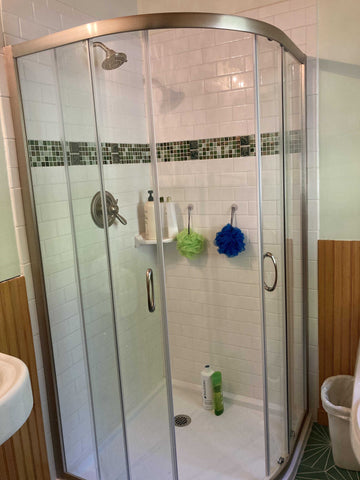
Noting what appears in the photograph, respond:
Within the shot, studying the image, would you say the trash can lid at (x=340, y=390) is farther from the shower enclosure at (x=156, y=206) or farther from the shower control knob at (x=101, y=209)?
the shower control knob at (x=101, y=209)

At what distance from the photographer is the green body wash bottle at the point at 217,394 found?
2473 millimetres

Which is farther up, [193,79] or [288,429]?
[193,79]

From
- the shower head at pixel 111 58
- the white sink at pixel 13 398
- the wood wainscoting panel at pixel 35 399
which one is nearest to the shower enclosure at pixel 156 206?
the shower head at pixel 111 58

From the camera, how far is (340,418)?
197cm

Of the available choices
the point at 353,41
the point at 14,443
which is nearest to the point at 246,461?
the point at 14,443

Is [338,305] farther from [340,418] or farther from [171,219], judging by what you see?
[171,219]

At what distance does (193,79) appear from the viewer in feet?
6.73

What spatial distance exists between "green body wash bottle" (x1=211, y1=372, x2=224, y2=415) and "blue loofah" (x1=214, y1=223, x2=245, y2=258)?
2.49ft

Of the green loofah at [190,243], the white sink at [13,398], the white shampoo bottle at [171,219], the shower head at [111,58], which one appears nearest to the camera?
the white sink at [13,398]

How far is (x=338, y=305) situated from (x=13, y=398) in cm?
173

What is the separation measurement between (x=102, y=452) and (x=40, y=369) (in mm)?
461

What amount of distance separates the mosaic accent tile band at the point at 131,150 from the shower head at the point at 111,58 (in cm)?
29

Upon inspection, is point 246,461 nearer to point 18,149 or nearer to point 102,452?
point 102,452

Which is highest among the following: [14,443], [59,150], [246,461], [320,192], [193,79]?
[193,79]
